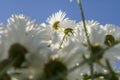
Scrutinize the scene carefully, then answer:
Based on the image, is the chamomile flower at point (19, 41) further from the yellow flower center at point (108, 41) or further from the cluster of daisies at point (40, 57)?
the yellow flower center at point (108, 41)

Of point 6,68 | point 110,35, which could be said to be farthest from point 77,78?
point 110,35

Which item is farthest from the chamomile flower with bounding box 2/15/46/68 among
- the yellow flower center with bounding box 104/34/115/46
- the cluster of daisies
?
the yellow flower center with bounding box 104/34/115/46

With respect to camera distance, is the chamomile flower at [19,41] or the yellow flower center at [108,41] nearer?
the chamomile flower at [19,41]

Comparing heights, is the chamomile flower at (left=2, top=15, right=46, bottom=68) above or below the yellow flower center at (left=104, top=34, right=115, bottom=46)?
below

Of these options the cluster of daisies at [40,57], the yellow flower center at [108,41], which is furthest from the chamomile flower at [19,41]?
the yellow flower center at [108,41]

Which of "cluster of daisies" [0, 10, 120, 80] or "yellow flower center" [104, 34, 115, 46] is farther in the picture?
"yellow flower center" [104, 34, 115, 46]

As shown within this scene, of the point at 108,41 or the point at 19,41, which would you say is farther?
the point at 108,41

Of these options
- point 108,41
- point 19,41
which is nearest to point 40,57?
point 19,41

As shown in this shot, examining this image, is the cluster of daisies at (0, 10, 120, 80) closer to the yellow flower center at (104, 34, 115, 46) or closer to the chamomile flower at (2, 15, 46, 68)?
the chamomile flower at (2, 15, 46, 68)

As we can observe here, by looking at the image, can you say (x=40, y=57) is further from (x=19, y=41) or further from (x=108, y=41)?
(x=108, y=41)

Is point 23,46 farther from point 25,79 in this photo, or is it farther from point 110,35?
point 110,35

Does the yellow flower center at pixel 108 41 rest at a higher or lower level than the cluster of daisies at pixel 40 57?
higher
